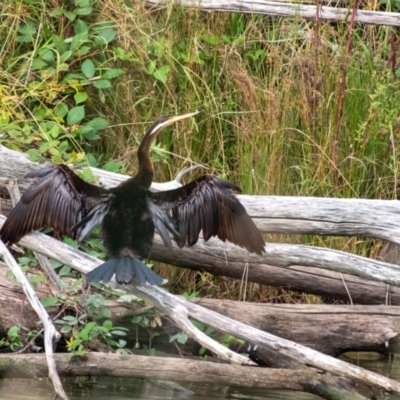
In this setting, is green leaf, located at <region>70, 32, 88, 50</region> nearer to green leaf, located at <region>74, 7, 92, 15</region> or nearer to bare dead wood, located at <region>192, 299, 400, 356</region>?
green leaf, located at <region>74, 7, 92, 15</region>

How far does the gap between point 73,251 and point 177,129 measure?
1646mm

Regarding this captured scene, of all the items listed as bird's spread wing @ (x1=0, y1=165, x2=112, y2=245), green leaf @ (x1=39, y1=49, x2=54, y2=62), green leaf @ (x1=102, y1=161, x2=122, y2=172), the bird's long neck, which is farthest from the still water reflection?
green leaf @ (x1=39, y1=49, x2=54, y2=62)

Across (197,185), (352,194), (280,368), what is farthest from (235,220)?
(352,194)

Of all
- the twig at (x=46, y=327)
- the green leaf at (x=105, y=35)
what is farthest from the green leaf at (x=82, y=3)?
the twig at (x=46, y=327)

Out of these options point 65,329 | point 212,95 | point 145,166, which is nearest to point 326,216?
point 145,166

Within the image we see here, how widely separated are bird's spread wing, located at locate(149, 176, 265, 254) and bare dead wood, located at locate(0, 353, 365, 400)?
1.97ft

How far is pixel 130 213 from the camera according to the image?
466 cm

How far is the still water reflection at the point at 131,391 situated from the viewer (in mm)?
4508

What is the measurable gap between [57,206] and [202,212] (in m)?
0.65

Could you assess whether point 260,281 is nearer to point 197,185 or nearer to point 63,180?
point 197,185

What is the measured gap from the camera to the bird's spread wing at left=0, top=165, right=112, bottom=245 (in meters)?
4.52

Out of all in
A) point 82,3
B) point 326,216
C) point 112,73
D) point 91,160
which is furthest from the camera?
point 82,3

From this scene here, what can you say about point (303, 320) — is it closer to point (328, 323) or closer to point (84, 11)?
point (328, 323)

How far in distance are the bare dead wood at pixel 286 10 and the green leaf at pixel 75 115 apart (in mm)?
997
